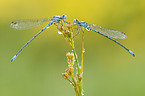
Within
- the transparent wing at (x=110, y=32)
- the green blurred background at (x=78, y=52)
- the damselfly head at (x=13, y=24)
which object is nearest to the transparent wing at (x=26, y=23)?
the damselfly head at (x=13, y=24)

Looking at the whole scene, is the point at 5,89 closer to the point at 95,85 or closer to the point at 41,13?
the point at 95,85

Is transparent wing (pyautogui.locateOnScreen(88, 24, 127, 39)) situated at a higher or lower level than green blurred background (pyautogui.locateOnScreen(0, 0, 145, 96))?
lower

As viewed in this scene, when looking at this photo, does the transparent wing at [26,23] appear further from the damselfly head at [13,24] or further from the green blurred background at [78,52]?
the green blurred background at [78,52]

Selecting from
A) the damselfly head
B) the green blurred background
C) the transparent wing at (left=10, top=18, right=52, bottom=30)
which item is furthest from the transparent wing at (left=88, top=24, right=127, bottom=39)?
the green blurred background

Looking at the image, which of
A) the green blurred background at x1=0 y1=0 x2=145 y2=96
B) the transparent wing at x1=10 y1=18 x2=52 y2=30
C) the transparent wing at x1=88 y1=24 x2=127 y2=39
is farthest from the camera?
the green blurred background at x1=0 y1=0 x2=145 y2=96

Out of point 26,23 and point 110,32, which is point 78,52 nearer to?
point 26,23

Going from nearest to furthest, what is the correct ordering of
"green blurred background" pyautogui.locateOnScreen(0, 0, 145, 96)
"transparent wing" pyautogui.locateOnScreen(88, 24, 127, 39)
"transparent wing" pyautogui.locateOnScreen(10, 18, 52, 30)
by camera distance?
1. "transparent wing" pyautogui.locateOnScreen(88, 24, 127, 39)
2. "transparent wing" pyautogui.locateOnScreen(10, 18, 52, 30)
3. "green blurred background" pyautogui.locateOnScreen(0, 0, 145, 96)

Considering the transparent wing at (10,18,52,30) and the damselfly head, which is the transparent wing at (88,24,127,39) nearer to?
the transparent wing at (10,18,52,30)

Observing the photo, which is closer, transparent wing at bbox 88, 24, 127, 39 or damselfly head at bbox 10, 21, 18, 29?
transparent wing at bbox 88, 24, 127, 39

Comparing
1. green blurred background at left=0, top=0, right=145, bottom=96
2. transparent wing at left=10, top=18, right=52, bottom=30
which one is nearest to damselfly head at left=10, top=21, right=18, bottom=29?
transparent wing at left=10, top=18, right=52, bottom=30
